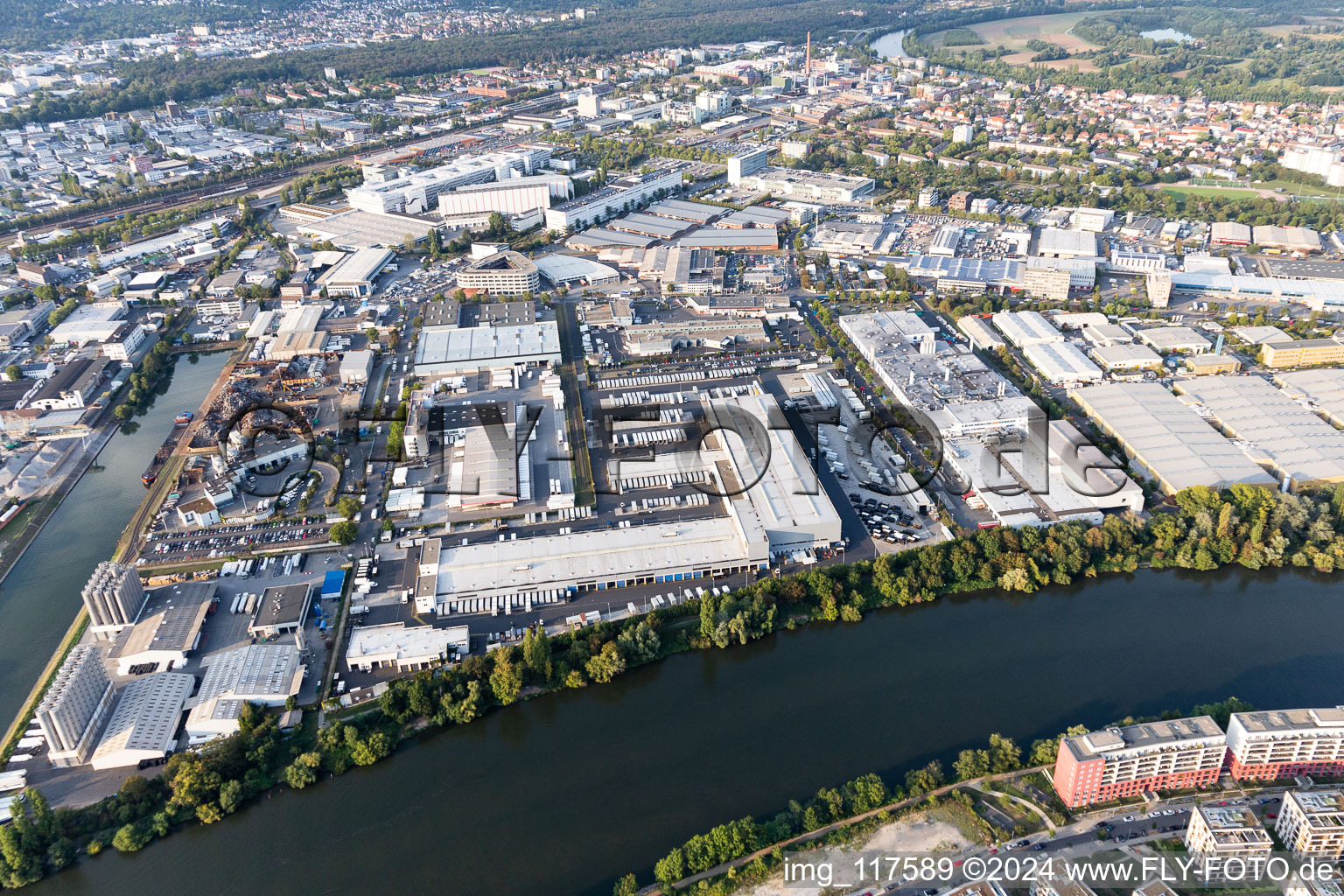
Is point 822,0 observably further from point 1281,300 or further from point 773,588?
point 773,588

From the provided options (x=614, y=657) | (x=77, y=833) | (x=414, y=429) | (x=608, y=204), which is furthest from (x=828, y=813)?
(x=608, y=204)

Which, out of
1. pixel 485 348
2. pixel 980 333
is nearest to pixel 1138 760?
pixel 980 333

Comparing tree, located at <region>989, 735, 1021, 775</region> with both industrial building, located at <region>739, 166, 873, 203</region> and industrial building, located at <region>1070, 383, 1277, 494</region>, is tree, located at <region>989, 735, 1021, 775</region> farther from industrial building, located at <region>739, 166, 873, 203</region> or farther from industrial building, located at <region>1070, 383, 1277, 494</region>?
industrial building, located at <region>739, 166, 873, 203</region>

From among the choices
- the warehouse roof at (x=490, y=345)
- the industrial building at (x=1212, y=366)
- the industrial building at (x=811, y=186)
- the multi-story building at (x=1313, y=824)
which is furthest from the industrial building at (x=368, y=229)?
the multi-story building at (x=1313, y=824)

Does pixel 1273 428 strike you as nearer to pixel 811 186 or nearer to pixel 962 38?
pixel 811 186

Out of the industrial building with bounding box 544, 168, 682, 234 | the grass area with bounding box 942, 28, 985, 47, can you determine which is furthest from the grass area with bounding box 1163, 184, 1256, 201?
the grass area with bounding box 942, 28, 985, 47

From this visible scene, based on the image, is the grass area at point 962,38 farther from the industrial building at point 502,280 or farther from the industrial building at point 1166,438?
the industrial building at point 1166,438
